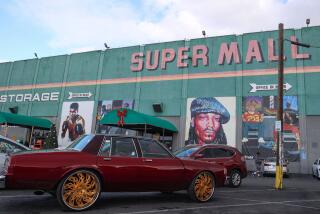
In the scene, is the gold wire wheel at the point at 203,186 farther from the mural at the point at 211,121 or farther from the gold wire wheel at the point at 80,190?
the mural at the point at 211,121

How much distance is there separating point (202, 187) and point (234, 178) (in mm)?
5448

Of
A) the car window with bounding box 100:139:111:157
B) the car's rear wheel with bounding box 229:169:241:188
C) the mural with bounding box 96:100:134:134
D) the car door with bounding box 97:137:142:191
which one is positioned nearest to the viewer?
the car door with bounding box 97:137:142:191

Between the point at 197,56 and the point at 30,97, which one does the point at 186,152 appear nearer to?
the point at 197,56

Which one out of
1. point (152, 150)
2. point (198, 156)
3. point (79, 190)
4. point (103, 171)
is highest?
point (198, 156)

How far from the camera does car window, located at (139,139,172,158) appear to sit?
328 inches

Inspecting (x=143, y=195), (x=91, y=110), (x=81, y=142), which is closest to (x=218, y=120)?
(x=91, y=110)

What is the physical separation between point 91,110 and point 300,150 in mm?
18243

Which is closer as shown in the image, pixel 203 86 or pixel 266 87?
pixel 266 87

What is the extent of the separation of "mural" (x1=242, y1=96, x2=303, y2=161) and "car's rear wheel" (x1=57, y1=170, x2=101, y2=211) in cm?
2153

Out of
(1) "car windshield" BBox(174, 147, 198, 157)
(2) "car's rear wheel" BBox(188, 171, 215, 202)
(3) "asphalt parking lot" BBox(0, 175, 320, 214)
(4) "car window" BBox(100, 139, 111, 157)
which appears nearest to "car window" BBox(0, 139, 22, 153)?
(3) "asphalt parking lot" BBox(0, 175, 320, 214)

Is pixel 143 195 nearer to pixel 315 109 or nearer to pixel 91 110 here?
pixel 315 109

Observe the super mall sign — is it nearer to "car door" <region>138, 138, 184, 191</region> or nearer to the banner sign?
the banner sign

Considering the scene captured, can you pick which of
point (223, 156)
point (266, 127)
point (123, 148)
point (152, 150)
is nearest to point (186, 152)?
point (223, 156)

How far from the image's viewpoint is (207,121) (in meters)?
29.1
